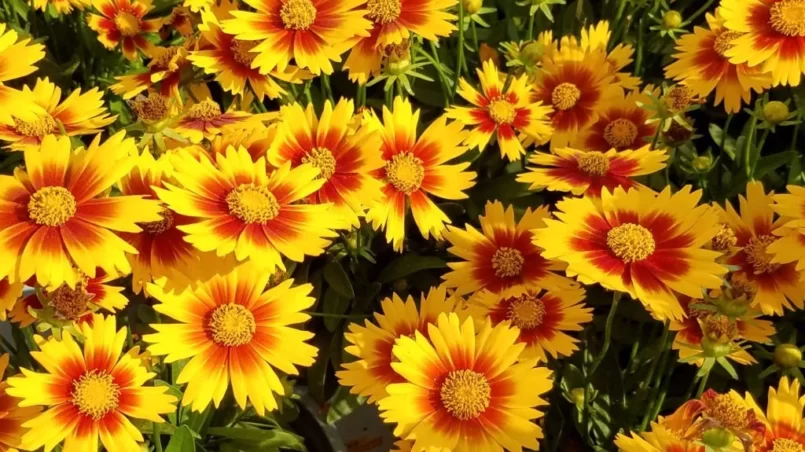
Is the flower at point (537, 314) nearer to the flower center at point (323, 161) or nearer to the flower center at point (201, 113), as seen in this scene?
the flower center at point (323, 161)

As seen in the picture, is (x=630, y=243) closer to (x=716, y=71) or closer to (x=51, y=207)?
(x=716, y=71)

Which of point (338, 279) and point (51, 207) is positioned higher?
point (338, 279)

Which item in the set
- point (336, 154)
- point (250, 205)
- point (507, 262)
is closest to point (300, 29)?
point (336, 154)

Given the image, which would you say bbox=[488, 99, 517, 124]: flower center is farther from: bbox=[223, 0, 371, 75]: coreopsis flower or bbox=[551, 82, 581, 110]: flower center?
bbox=[223, 0, 371, 75]: coreopsis flower

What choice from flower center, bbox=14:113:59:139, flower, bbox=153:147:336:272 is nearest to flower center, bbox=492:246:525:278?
flower, bbox=153:147:336:272

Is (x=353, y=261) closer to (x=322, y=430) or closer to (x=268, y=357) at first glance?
(x=322, y=430)

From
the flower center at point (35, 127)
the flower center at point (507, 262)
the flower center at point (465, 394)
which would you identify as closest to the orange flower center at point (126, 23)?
the flower center at point (35, 127)
